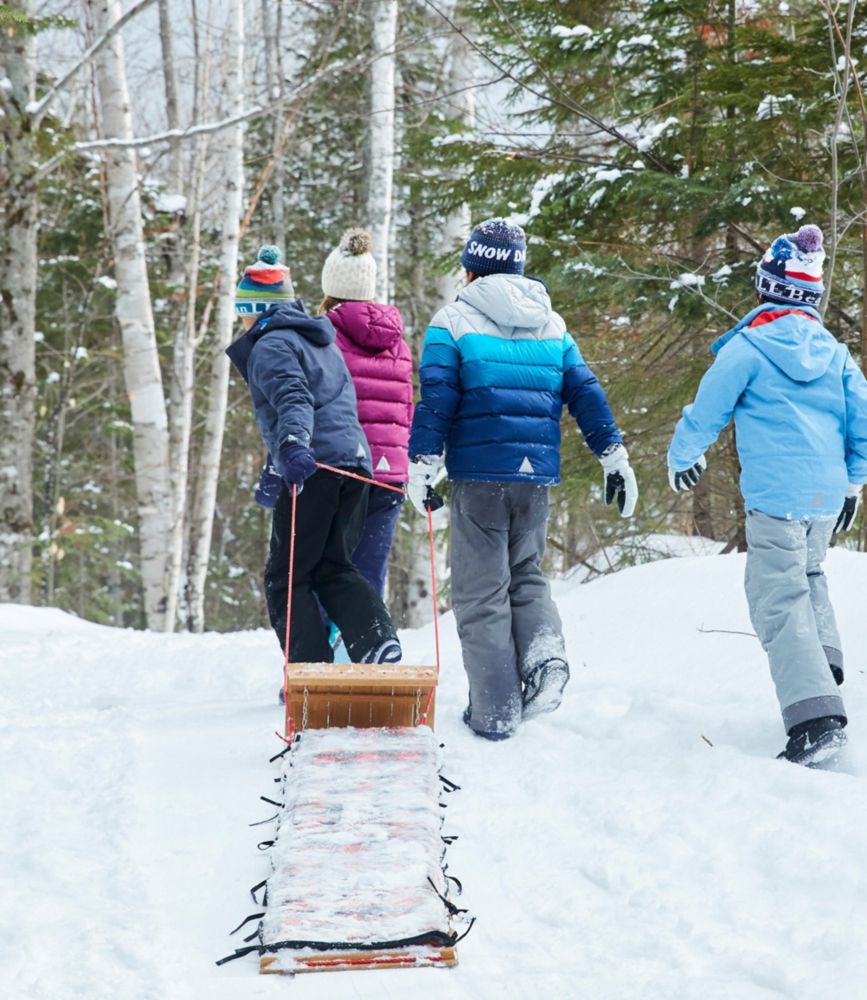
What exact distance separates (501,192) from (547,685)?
5968 millimetres

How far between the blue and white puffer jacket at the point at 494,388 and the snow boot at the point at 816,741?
142 cm

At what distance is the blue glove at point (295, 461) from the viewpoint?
394 centimetres

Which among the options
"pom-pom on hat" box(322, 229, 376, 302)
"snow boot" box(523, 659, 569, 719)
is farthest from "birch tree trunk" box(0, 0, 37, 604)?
"snow boot" box(523, 659, 569, 719)

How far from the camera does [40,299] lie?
1555 centimetres

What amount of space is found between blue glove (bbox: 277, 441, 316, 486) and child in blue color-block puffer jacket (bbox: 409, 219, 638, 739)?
0.41 metres

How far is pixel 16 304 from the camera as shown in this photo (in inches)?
332

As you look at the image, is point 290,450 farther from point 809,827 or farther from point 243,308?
point 809,827

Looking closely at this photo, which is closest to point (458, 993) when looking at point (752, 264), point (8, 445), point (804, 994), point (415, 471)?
point (804, 994)

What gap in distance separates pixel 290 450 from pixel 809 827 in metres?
2.30

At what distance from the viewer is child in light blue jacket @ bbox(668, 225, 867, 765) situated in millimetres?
3531

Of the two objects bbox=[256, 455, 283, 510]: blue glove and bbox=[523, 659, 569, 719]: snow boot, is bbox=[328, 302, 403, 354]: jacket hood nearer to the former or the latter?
bbox=[256, 455, 283, 510]: blue glove

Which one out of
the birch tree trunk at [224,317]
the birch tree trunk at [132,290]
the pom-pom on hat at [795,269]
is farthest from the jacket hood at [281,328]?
the birch tree trunk at [224,317]

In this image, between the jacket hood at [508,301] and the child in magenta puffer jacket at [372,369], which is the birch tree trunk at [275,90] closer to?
the child in magenta puffer jacket at [372,369]

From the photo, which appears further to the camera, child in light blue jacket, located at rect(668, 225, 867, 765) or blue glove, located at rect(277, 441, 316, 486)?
blue glove, located at rect(277, 441, 316, 486)
